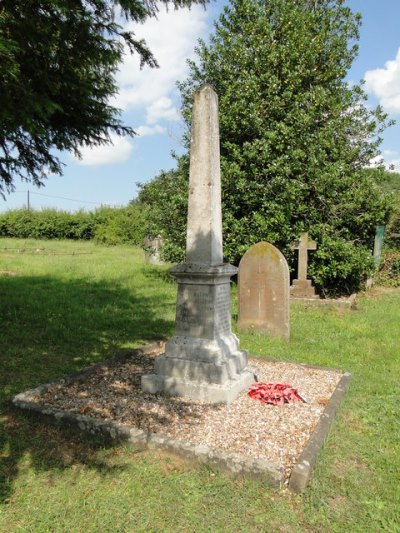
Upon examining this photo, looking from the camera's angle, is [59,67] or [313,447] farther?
[59,67]

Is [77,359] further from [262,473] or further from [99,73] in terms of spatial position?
[99,73]

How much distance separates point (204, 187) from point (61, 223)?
99.5ft

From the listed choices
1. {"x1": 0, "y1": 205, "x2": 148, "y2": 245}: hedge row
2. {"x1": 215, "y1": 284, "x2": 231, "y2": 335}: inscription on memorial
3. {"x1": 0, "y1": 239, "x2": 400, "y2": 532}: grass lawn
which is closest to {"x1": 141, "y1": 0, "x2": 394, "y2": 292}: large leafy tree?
{"x1": 0, "y1": 239, "x2": 400, "y2": 532}: grass lawn

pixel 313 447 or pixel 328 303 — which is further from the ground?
pixel 328 303

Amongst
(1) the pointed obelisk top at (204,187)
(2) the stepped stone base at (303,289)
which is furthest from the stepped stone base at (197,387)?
(2) the stepped stone base at (303,289)

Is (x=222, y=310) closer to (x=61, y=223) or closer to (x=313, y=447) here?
(x=313, y=447)

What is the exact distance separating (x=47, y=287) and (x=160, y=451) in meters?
8.87

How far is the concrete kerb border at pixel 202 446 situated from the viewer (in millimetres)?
3188

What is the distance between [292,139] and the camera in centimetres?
1138

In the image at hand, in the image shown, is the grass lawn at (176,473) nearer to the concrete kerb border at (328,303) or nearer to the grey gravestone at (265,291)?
the grey gravestone at (265,291)

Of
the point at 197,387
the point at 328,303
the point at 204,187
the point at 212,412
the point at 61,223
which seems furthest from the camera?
the point at 61,223

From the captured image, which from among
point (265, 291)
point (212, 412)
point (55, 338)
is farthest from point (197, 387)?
point (55, 338)

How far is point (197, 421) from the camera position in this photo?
13.6 feet

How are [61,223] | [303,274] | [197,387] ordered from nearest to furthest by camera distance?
[197,387] → [303,274] → [61,223]
